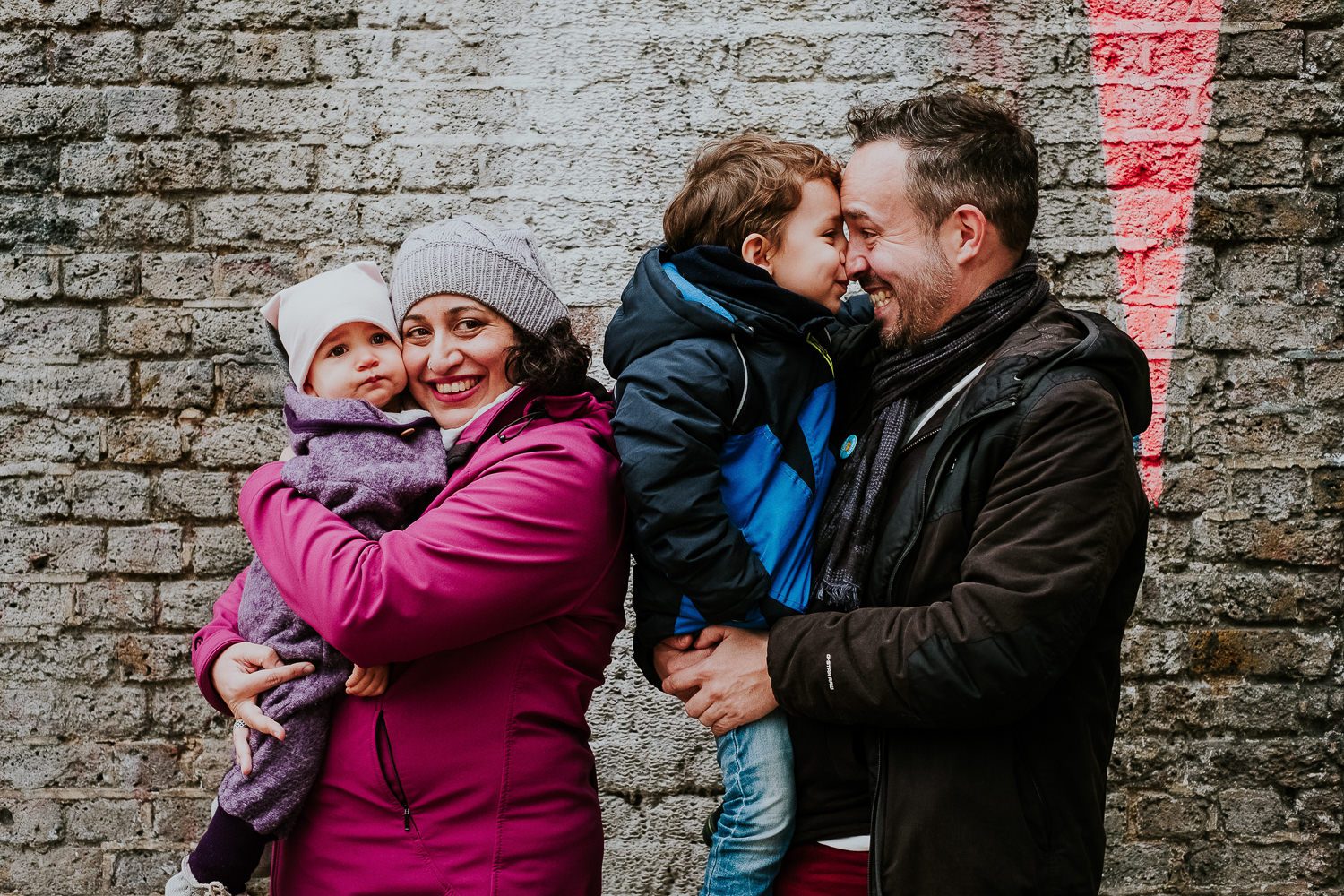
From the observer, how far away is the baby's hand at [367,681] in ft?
5.56

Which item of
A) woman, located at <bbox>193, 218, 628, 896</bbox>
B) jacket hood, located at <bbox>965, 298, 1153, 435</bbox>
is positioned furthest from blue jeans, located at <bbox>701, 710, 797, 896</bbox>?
jacket hood, located at <bbox>965, 298, 1153, 435</bbox>

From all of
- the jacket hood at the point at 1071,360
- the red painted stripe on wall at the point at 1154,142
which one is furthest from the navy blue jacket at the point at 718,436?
the red painted stripe on wall at the point at 1154,142

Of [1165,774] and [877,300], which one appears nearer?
[877,300]

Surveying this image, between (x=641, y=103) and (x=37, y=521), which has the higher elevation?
(x=641, y=103)

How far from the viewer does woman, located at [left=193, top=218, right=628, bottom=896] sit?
160 cm

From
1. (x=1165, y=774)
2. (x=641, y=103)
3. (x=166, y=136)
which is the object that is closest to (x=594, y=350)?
(x=641, y=103)

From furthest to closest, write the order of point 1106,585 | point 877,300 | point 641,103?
1. point 641,103
2. point 877,300
3. point 1106,585

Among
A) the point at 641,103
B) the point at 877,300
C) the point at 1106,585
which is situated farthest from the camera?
the point at 641,103

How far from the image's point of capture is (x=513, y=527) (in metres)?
1.61

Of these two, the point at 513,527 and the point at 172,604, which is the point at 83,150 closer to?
the point at 172,604

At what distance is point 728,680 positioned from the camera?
1768 millimetres

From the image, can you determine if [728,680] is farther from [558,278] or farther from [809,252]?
[558,278]

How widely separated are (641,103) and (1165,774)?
2.40 m

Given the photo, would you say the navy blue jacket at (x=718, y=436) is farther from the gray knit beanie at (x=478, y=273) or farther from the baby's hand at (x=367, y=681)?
the baby's hand at (x=367, y=681)
